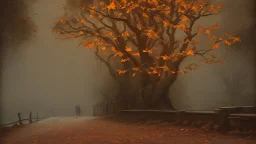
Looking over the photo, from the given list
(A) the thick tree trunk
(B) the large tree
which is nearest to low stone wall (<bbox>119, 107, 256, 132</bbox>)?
(A) the thick tree trunk

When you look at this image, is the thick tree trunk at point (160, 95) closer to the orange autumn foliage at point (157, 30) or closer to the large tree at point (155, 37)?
the large tree at point (155, 37)

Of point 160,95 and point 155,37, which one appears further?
point 160,95

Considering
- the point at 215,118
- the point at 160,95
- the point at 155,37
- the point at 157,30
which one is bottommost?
the point at 215,118

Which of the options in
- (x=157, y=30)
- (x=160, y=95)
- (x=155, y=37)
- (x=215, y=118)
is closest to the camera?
(x=215, y=118)

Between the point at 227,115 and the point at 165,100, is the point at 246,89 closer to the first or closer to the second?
the point at 165,100

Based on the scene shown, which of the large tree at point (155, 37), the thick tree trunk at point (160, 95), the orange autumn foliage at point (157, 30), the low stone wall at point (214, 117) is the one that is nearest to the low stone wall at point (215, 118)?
the low stone wall at point (214, 117)

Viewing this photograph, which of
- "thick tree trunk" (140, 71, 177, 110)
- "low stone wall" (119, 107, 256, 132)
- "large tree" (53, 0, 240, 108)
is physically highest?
"large tree" (53, 0, 240, 108)

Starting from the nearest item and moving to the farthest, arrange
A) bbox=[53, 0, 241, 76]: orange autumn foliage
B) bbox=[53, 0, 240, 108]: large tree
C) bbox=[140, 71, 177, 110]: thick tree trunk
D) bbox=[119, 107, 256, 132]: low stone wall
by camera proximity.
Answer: bbox=[119, 107, 256, 132]: low stone wall → bbox=[53, 0, 241, 76]: orange autumn foliage → bbox=[53, 0, 240, 108]: large tree → bbox=[140, 71, 177, 110]: thick tree trunk

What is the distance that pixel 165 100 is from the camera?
20031 millimetres

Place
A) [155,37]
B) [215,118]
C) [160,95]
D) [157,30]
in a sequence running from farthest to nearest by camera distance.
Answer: [160,95] → [157,30] → [155,37] → [215,118]

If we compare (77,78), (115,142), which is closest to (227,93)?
(115,142)

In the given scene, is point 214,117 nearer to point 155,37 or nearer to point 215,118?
point 215,118

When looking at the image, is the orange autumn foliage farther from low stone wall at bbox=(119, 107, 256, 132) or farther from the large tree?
low stone wall at bbox=(119, 107, 256, 132)

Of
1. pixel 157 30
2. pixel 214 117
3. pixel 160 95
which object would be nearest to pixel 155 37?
pixel 157 30
